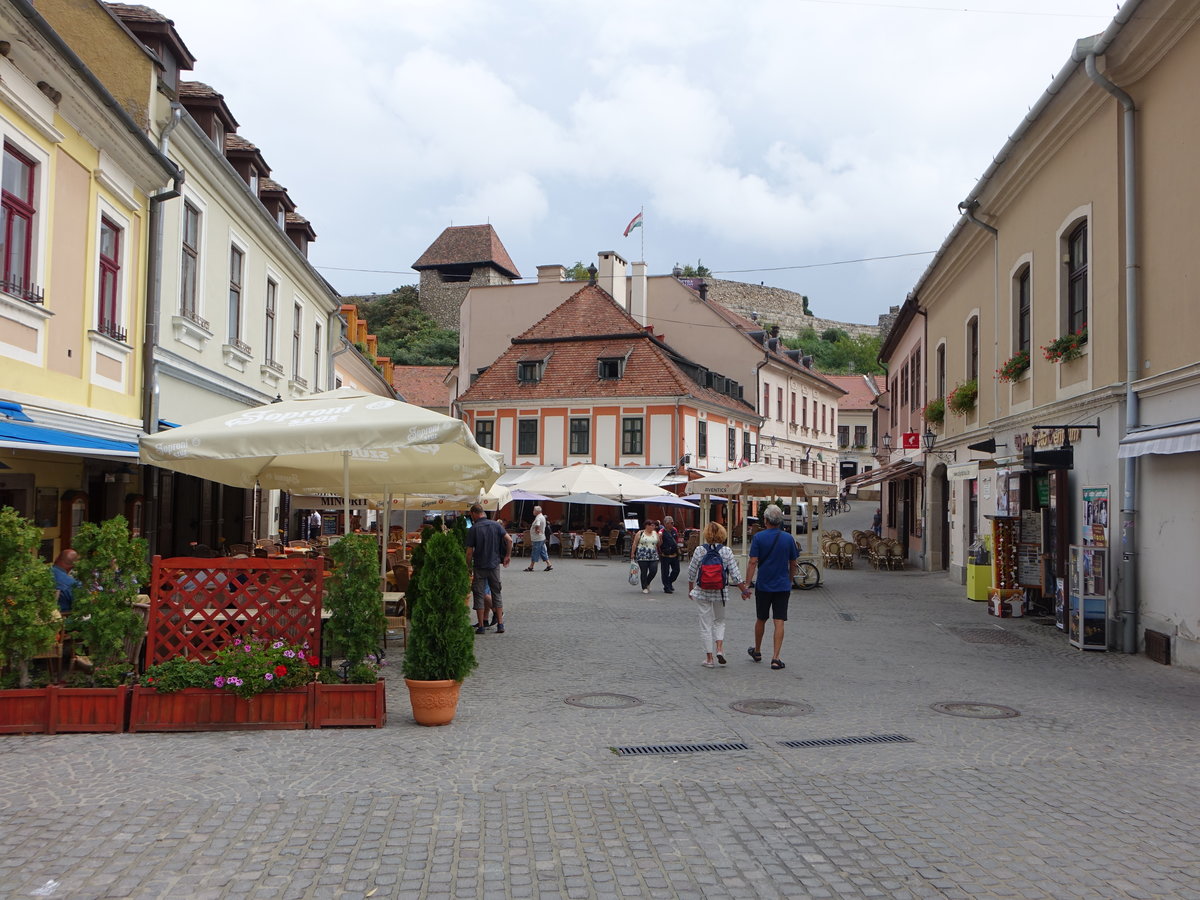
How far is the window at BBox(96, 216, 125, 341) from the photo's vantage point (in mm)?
12625

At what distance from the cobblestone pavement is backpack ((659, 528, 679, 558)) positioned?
1050cm

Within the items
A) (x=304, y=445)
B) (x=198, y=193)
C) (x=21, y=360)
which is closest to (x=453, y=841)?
(x=304, y=445)

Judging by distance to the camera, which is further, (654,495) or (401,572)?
(654,495)

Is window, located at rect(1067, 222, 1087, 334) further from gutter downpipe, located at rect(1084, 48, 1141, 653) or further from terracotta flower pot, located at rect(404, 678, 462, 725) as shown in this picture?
terracotta flower pot, located at rect(404, 678, 462, 725)

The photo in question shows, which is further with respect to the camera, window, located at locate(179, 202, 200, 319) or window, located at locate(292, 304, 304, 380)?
window, located at locate(292, 304, 304, 380)

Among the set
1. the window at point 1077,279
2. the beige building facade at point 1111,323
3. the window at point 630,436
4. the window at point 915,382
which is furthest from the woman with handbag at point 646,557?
the window at point 630,436

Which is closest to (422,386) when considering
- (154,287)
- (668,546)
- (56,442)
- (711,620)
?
(668,546)

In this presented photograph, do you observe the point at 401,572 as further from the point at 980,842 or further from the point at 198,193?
the point at 980,842

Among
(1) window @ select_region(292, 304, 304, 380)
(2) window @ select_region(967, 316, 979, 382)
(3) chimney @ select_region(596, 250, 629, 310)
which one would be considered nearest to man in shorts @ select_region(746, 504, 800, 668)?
(2) window @ select_region(967, 316, 979, 382)

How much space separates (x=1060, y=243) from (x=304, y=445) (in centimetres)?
1127

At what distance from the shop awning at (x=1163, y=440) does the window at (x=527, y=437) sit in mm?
30452

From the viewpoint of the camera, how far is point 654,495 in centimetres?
2745

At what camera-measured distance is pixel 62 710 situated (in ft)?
22.9

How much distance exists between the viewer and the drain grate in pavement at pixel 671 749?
22.8 ft
